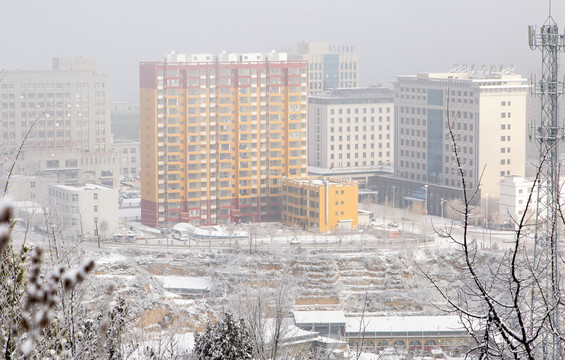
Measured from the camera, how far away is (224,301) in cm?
1436

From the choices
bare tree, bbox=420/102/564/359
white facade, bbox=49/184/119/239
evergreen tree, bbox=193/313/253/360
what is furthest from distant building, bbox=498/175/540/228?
bare tree, bbox=420/102/564/359

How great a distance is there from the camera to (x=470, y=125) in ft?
75.3

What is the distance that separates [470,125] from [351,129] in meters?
6.21

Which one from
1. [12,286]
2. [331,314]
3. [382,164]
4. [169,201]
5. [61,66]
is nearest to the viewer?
[12,286]

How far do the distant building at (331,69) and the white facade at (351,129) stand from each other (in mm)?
12370

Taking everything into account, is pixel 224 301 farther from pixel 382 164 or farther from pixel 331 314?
pixel 382 164

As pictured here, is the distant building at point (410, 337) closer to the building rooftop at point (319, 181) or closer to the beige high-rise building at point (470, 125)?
the building rooftop at point (319, 181)

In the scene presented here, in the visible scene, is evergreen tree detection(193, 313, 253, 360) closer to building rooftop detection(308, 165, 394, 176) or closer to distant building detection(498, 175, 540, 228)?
distant building detection(498, 175, 540, 228)

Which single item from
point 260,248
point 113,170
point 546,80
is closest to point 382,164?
point 113,170

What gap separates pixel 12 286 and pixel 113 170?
27254 mm

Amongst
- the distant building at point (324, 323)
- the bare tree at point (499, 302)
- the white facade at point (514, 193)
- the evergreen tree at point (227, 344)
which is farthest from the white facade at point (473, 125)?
the bare tree at point (499, 302)

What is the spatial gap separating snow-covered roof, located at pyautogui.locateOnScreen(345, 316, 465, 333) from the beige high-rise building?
27.4 ft

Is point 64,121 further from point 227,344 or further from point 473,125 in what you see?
point 227,344

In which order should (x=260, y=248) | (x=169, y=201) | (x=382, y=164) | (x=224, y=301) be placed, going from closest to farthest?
(x=224, y=301)
(x=260, y=248)
(x=169, y=201)
(x=382, y=164)
